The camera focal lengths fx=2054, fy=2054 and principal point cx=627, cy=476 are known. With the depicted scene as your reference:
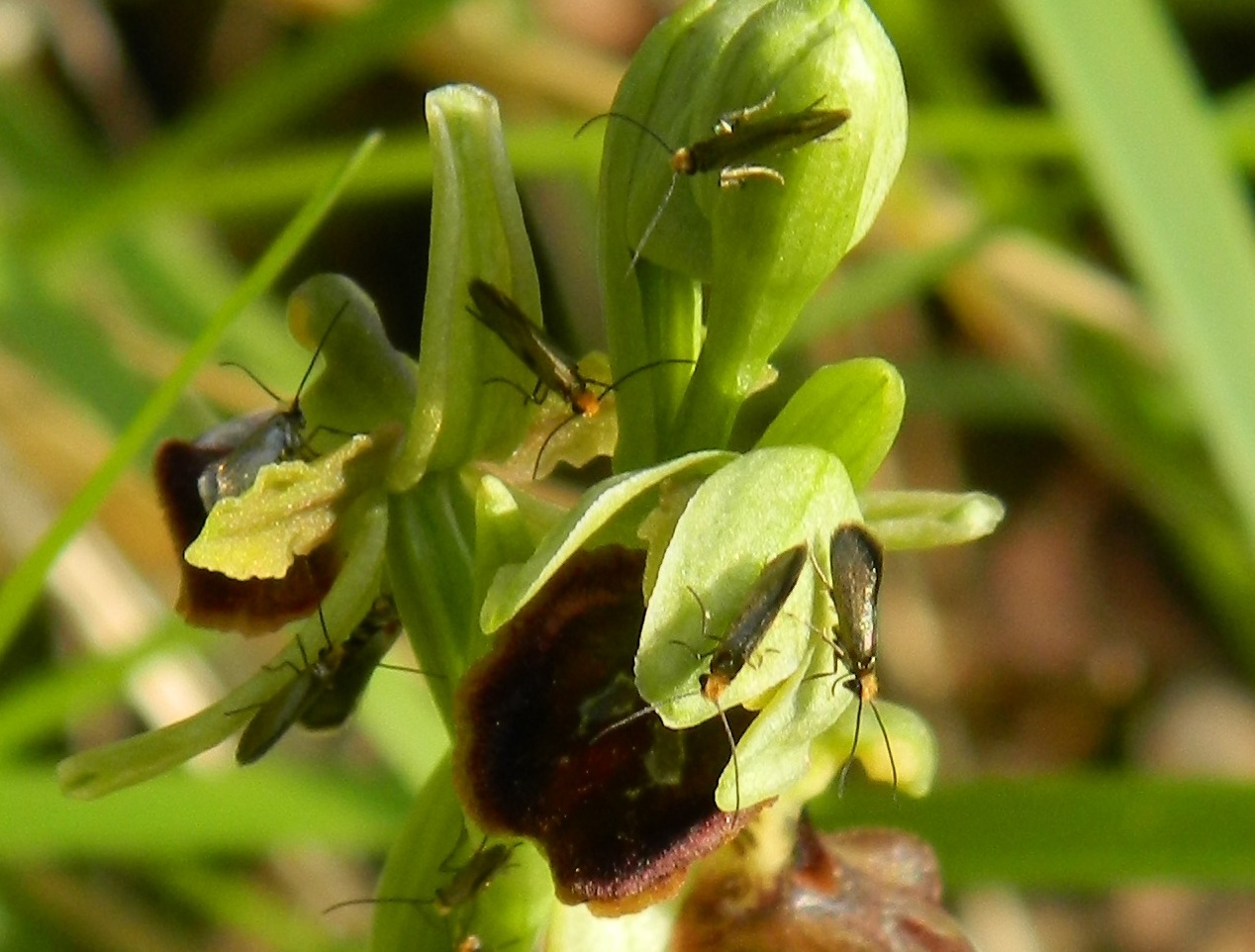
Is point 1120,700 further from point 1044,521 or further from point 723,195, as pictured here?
point 723,195

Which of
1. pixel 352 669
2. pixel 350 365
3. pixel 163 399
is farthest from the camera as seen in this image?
pixel 163 399

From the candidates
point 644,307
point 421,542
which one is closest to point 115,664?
point 421,542

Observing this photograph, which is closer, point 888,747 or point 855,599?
point 855,599

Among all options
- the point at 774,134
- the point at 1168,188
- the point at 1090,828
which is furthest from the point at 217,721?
the point at 1168,188

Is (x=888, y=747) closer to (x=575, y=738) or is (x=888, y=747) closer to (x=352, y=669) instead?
(x=575, y=738)

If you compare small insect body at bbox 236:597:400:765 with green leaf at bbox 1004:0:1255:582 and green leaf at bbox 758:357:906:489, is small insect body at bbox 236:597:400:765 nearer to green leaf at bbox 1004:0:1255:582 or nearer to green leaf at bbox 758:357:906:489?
green leaf at bbox 758:357:906:489

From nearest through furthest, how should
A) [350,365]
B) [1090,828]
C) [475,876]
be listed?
[475,876]
[350,365]
[1090,828]
